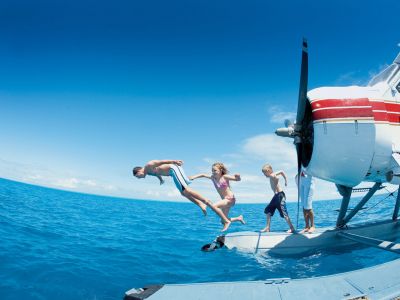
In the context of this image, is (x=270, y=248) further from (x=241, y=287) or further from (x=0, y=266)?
(x=0, y=266)

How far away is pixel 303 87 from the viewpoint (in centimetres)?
779

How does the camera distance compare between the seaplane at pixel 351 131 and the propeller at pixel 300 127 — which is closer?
the seaplane at pixel 351 131

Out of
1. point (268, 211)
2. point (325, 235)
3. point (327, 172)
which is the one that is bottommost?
point (325, 235)

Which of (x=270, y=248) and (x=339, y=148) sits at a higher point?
(x=339, y=148)

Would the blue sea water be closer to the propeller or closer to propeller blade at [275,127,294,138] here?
the propeller

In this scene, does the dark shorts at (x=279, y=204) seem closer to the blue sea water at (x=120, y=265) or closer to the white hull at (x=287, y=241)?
the white hull at (x=287, y=241)

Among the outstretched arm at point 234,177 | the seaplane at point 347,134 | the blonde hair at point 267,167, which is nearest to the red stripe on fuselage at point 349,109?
the seaplane at point 347,134

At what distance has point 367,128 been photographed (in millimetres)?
7637

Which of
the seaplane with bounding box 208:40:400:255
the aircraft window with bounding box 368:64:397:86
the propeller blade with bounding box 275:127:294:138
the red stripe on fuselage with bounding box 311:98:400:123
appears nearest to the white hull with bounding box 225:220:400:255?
the seaplane with bounding box 208:40:400:255

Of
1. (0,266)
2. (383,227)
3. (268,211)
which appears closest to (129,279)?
(0,266)

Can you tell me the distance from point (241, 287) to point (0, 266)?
690 centimetres

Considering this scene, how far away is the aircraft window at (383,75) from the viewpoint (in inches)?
339

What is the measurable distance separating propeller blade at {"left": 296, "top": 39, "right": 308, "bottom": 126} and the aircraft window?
8.95 feet

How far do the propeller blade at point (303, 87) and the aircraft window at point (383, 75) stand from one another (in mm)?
2728
